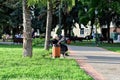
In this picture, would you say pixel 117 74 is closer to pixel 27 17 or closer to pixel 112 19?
pixel 27 17

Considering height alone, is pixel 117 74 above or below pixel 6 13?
below

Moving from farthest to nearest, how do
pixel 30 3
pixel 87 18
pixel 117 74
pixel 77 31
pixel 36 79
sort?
pixel 77 31 → pixel 87 18 → pixel 30 3 → pixel 117 74 → pixel 36 79

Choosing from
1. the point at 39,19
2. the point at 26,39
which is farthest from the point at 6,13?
the point at 26,39

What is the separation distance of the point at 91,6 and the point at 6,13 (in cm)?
1068

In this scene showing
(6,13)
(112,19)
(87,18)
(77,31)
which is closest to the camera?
(6,13)

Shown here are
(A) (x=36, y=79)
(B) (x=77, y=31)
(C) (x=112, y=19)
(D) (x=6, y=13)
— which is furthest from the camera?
(B) (x=77, y=31)

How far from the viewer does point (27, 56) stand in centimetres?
2141

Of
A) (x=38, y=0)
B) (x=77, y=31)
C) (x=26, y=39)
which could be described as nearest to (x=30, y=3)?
(x=38, y=0)

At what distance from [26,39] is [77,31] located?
8338 centimetres

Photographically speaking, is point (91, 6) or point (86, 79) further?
point (91, 6)

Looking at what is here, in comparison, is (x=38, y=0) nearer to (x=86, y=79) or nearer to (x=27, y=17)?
(x=27, y=17)

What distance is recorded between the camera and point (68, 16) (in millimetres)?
59438

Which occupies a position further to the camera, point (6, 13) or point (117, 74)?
point (6, 13)

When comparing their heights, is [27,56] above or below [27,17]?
below
